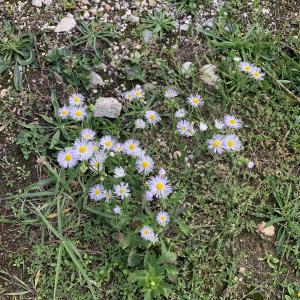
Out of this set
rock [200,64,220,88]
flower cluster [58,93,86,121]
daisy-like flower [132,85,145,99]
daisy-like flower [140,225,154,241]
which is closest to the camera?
daisy-like flower [140,225,154,241]

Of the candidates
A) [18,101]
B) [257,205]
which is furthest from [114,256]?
[18,101]

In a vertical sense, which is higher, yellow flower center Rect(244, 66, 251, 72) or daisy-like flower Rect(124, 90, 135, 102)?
Answer: yellow flower center Rect(244, 66, 251, 72)

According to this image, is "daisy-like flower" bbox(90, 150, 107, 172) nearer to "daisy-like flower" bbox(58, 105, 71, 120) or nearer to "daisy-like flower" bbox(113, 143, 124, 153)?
"daisy-like flower" bbox(113, 143, 124, 153)

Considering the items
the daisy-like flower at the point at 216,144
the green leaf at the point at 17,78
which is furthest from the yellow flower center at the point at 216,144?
the green leaf at the point at 17,78

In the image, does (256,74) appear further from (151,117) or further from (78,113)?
(78,113)

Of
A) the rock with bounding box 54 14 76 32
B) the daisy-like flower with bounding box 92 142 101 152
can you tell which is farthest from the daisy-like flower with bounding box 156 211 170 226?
the rock with bounding box 54 14 76 32

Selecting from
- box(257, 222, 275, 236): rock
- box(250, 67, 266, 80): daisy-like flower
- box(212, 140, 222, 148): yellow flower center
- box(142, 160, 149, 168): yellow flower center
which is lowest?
box(257, 222, 275, 236): rock

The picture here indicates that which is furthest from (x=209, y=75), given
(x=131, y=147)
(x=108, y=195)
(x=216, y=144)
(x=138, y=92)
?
(x=108, y=195)
